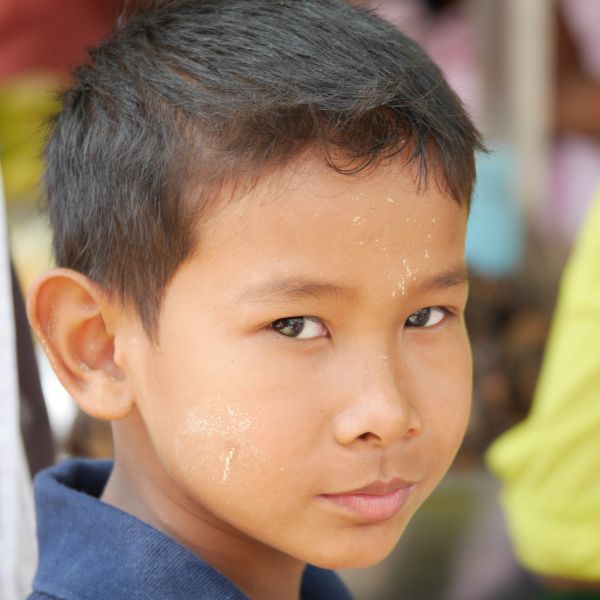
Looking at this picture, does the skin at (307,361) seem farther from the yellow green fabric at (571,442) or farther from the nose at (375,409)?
the yellow green fabric at (571,442)

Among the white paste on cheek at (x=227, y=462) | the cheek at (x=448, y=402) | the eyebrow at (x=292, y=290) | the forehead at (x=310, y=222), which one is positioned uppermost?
the forehead at (x=310, y=222)

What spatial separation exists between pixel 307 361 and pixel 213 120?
0.26 meters

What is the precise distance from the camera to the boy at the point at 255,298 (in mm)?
1105

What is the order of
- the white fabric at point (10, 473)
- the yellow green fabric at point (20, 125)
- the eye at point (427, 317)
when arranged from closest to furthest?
1. the eye at point (427, 317)
2. the white fabric at point (10, 473)
3. the yellow green fabric at point (20, 125)

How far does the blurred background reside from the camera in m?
2.64

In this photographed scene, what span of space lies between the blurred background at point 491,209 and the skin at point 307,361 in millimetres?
1338

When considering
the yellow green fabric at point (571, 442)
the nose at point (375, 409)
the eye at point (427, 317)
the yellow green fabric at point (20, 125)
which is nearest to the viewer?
the nose at point (375, 409)

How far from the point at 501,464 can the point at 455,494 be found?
71 cm

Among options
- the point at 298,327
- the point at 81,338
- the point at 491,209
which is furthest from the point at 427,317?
the point at 491,209

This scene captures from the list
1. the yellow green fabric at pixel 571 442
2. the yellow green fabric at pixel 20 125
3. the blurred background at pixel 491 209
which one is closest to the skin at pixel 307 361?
the yellow green fabric at pixel 571 442

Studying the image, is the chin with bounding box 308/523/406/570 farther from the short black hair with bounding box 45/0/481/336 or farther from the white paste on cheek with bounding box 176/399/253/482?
the short black hair with bounding box 45/0/481/336

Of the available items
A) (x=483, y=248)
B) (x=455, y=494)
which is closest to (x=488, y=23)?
(x=483, y=248)

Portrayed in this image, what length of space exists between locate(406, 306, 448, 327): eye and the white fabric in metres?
0.49

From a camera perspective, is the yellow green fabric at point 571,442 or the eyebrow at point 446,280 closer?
the eyebrow at point 446,280
